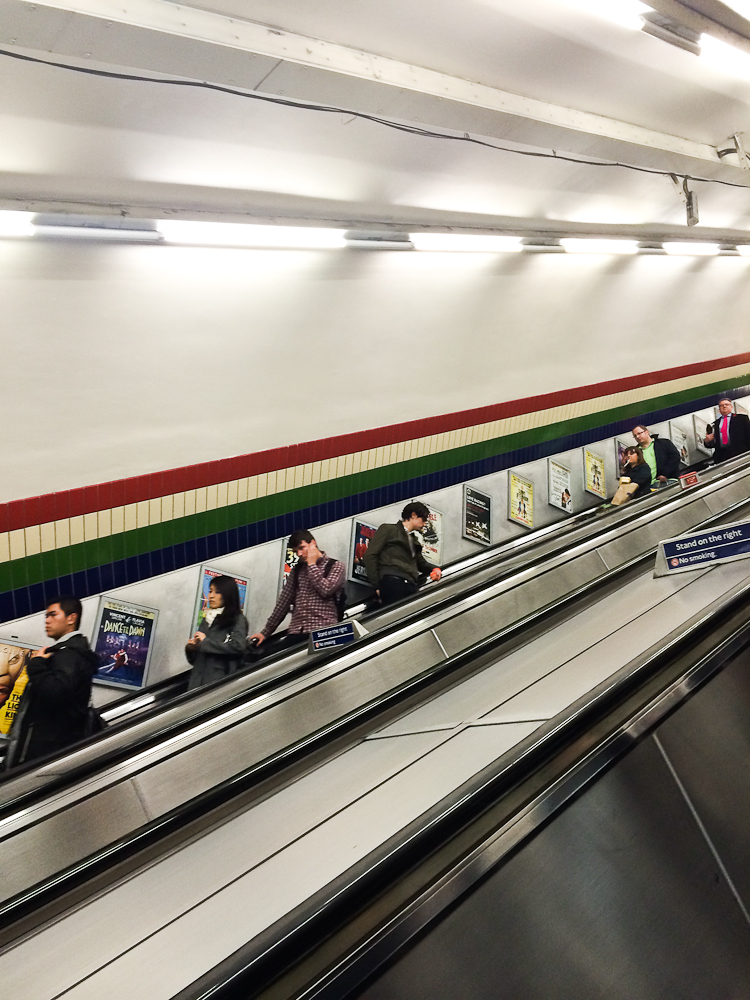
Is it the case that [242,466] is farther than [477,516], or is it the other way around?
[477,516]

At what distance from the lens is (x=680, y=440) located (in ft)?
33.1

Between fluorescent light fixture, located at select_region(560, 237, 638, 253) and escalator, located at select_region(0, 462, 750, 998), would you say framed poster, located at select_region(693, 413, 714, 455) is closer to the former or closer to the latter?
fluorescent light fixture, located at select_region(560, 237, 638, 253)

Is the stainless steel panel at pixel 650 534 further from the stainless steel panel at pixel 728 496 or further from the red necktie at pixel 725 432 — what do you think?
the red necktie at pixel 725 432

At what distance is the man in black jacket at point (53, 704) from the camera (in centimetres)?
331

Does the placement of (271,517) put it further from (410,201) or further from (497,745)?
(497,745)

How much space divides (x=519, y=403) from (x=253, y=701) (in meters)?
5.29

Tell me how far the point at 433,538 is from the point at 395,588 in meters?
1.57

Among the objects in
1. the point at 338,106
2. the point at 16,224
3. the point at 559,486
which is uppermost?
the point at 338,106

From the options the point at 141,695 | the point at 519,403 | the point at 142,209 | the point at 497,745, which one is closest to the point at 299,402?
the point at 142,209

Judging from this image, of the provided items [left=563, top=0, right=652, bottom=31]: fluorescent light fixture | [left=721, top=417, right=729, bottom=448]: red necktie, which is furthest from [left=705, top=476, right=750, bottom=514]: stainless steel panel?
[left=563, top=0, right=652, bottom=31]: fluorescent light fixture

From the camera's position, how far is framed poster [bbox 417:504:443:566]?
658cm

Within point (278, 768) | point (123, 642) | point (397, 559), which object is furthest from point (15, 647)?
point (278, 768)

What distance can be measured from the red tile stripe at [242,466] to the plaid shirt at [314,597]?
1.06m

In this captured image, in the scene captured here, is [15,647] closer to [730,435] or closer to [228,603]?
[228,603]
